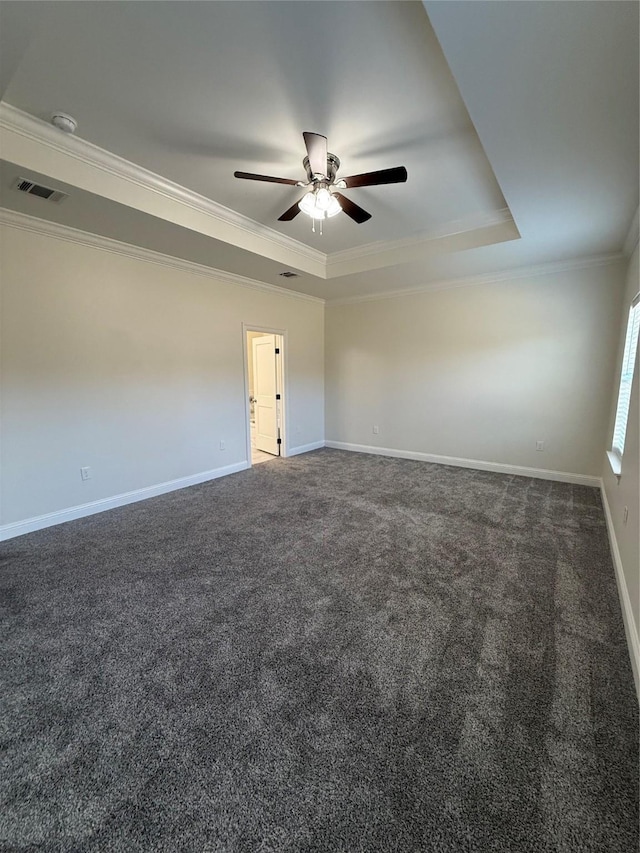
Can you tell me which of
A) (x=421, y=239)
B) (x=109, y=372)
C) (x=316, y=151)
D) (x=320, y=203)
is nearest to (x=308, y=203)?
(x=320, y=203)

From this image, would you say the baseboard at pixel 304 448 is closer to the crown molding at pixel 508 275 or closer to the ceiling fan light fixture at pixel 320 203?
the crown molding at pixel 508 275

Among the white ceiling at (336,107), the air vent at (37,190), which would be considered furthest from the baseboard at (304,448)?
the air vent at (37,190)

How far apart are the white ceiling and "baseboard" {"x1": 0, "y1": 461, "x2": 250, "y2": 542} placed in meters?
2.66

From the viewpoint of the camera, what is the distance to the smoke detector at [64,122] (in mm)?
2148

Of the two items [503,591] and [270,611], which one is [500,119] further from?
[270,611]

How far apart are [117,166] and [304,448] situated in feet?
14.8

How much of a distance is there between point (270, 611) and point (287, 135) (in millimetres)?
3114

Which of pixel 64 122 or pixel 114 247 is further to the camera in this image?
pixel 114 247

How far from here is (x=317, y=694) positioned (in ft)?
5.18

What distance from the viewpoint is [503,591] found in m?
2.33

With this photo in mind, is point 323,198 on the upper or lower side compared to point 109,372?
upper

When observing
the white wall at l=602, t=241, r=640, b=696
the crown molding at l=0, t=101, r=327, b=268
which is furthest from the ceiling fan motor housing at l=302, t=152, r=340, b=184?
the white wall at l=602, t=241, r=640, b=696

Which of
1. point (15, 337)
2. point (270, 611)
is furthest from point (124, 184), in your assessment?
point (270, 611)

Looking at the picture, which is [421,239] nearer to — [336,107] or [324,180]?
[324,180]
